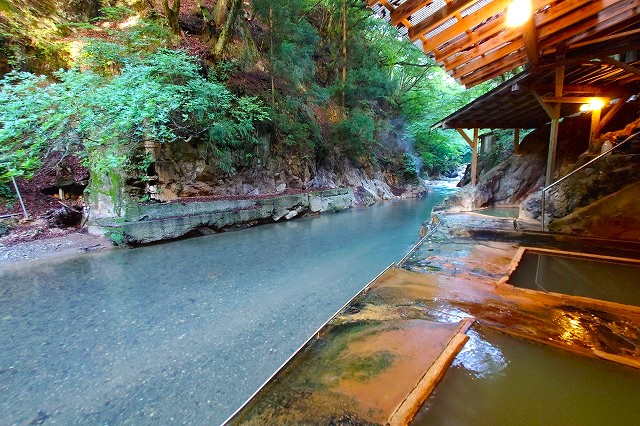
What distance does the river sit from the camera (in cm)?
221

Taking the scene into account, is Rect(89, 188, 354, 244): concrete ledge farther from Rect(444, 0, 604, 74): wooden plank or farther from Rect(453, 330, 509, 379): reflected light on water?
Rect(453, 330, 509, 379): reflected light on water

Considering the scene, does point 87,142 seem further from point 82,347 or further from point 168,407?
point 168,407

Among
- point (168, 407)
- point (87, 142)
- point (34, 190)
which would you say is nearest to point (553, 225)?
point (168, 407)

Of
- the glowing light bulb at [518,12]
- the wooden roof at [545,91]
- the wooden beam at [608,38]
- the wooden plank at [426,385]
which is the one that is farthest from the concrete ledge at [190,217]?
the wooden beam at [608,38]

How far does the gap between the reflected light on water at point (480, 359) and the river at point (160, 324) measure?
5.67 feet

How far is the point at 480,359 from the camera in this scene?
175cm

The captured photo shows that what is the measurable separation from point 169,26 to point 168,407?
1058 centimetres

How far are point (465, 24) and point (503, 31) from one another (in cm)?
83

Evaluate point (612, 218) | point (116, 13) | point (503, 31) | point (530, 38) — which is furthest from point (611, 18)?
point (116, 13)

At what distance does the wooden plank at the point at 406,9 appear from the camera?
245 centimetres

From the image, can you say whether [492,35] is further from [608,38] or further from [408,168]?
[408,168]

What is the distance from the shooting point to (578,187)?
4855 mm

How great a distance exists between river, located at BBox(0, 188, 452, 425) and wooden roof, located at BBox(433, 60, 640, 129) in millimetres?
4081

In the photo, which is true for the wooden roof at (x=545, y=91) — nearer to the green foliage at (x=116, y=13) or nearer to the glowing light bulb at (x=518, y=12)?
the glowing light bulb at (x=518, y=12)
